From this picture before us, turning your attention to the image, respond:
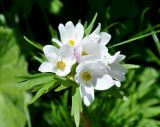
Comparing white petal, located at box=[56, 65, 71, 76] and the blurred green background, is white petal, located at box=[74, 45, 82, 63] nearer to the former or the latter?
white petal, located at box=[56, 65, 71, 76]

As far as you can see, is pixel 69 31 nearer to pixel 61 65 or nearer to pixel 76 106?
pixel 61 65

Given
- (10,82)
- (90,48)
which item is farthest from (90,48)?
(10,82)

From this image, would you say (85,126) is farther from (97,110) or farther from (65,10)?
(65,10)

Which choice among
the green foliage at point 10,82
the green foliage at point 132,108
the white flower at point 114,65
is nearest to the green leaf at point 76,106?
the white flower at point 114,65

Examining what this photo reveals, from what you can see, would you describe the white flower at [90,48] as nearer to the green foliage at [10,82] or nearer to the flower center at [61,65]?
the flower center at [61,65]

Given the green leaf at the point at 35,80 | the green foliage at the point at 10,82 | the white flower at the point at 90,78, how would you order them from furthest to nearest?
the green foliage at the point at 10,82 → the green leaf at the point at 35,80 → the white flower at the point at 90,78

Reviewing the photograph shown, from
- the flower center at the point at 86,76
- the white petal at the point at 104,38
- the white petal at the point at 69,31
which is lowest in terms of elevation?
the flower center at the point at 86,76

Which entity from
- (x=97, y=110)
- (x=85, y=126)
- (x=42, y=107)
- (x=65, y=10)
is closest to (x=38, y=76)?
(x=85, y=126)
